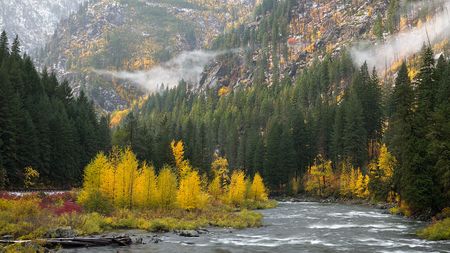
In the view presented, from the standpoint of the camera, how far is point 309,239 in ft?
137

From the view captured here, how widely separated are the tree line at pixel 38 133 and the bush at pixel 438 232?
5467 cm

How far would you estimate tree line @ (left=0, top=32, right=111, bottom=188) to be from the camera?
72.4m

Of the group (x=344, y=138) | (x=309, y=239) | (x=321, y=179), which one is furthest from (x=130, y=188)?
(x=344, y=138)

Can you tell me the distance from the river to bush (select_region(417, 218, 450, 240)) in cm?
100

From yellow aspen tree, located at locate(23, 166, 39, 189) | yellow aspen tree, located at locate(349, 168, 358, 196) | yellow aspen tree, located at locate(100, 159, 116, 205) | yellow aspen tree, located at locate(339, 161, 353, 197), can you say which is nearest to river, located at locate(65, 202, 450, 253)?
yellow aspen tree, located at locate(100, 159, 116, 205)

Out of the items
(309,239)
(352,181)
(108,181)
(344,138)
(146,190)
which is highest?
(344,138)

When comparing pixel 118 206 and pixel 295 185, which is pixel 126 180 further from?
pixel 295 185

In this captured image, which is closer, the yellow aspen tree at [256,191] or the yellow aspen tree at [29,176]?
the yellow aspen tree at [29,176]

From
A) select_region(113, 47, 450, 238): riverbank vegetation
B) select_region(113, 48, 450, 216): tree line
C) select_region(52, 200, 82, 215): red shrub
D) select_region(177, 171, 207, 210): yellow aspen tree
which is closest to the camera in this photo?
select_region(52, 200, 82, 215): red shrub

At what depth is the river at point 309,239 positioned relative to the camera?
115 ft

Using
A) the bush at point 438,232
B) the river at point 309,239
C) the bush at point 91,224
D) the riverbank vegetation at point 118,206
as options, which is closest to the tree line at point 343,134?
the bush at point 438,232

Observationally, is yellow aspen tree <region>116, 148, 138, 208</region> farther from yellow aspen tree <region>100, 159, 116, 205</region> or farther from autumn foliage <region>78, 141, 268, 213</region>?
yellow aspen tree <region>100, 159, 116, 205</region>

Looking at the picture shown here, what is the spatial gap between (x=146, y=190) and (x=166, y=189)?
10.4ft

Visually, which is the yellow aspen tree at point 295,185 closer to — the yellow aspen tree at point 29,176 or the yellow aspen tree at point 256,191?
the yellow aspen tree at point 256,191
